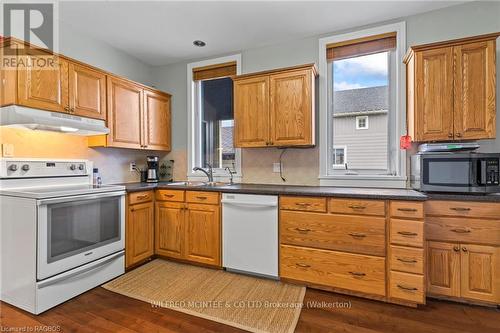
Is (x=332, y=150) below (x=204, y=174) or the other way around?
the other way around

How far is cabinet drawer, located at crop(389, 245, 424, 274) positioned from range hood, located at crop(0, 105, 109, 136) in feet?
9.80

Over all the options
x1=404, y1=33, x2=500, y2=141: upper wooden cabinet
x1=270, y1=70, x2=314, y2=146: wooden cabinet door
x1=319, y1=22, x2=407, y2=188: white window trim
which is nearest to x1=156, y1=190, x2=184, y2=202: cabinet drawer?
x1=270, y1=70, x2=314, y2=146: wooden cabinet door

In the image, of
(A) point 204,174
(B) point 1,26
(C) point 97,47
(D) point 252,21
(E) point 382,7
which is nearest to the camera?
(B) point 1,26

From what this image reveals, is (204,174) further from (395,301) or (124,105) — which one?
(395,301)

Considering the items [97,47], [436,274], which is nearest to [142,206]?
[97,47]

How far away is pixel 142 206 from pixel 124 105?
1.23 m

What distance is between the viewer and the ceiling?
238 cm

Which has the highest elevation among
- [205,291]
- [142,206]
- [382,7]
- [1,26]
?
[382,7]

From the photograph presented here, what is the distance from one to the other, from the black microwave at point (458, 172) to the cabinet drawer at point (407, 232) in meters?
0.41

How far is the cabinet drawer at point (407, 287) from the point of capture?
1952mm

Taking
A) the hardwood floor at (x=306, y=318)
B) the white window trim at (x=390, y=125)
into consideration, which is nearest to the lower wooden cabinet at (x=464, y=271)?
the hardwood floor at (x=306, y=318)

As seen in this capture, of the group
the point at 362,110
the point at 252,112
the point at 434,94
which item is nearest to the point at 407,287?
the point at 434,94

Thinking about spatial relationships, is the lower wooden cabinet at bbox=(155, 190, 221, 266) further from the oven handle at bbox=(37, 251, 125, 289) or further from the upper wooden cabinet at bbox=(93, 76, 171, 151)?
the upper wooden cabinet at bbox=(93, 76, 171, 151)

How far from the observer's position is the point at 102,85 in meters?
2.73
